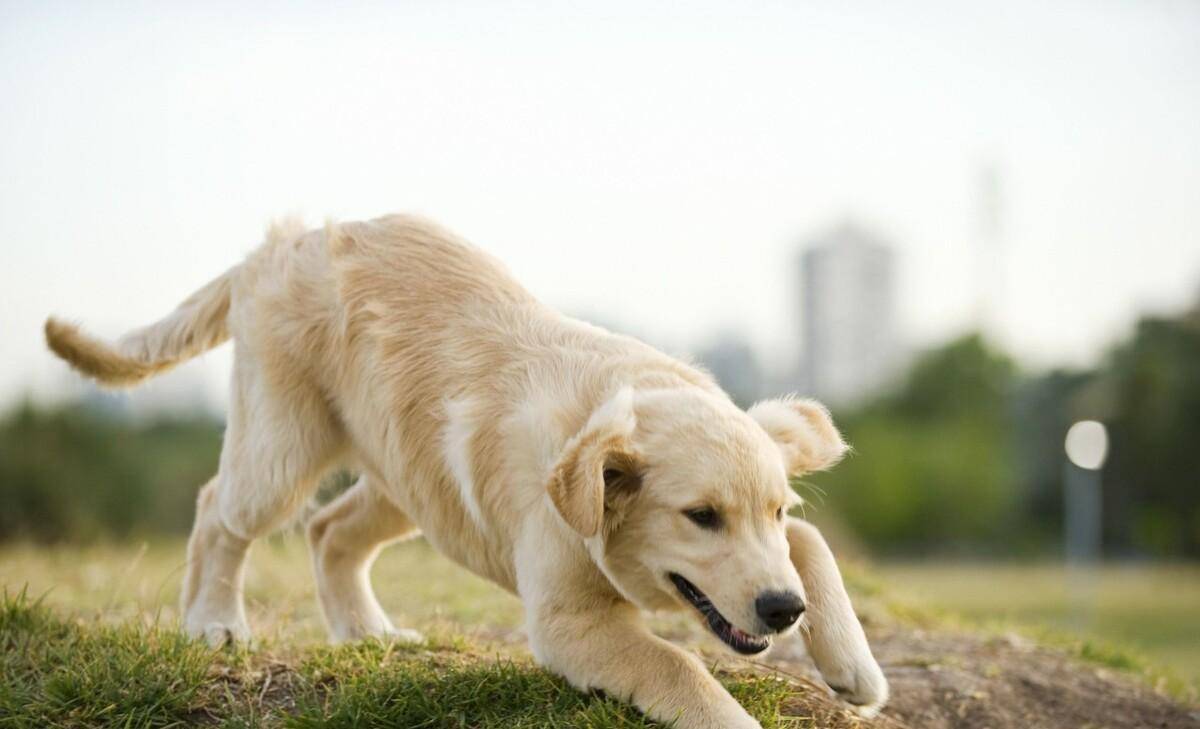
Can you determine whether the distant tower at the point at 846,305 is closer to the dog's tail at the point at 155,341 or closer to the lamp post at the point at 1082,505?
the lamp post at the point at 1082,505

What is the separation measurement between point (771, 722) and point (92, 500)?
17.8 metres

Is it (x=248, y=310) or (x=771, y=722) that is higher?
(x=248, y=310)

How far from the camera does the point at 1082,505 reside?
121 feet

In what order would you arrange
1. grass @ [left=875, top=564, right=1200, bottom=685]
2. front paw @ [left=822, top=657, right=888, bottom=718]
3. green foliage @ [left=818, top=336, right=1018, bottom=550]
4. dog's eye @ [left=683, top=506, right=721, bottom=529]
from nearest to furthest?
1. dog's eye @ [left=683, top=506, right=721, bottom=529]
2. front paw @ [left=822, top=657, right=888, bottom=718]
3. grass @ [left=875, top=564, right=1200, bottom=685]
4. green foliage @ [left=818, top=336, right=1018, bottom=550]

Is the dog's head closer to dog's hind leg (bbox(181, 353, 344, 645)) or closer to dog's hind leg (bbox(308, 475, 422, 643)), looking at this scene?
dog's hind leg (bbox(181, 353, 344, 645))

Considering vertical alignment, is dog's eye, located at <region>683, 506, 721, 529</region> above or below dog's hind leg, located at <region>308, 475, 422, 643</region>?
above

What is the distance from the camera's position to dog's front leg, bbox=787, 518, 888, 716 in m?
4.29

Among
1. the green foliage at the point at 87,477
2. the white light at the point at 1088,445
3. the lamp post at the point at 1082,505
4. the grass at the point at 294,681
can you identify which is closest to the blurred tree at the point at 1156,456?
the lamp post at the point at 1082,505

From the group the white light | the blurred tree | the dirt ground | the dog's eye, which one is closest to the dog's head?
the dog's eye

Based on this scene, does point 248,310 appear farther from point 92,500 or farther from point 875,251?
point 875,251

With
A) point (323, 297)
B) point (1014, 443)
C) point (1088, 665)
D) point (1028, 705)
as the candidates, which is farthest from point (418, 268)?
point (1014, 443)

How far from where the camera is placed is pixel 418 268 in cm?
546

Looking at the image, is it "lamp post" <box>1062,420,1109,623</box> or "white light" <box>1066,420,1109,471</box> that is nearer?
"white light" <box>1066,420,1109,471</box>

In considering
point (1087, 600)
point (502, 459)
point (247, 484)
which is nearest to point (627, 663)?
point (502, 459)
